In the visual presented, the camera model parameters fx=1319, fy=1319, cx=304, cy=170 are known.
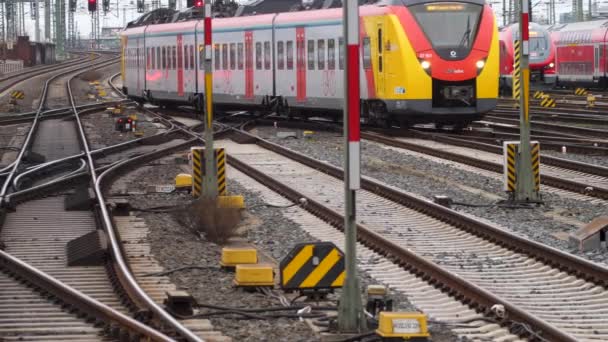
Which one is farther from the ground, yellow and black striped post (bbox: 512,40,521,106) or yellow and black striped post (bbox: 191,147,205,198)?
yellow and black striped post (bbox: 512,40,521,106)

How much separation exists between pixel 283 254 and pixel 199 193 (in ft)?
16.5

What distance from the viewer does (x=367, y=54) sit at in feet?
93.9

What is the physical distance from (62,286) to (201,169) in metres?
7.34

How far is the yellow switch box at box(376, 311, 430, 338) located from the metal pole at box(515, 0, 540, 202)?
895 centimetres

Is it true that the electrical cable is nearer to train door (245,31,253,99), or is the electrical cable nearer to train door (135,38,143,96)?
train door (245,31,253,99)

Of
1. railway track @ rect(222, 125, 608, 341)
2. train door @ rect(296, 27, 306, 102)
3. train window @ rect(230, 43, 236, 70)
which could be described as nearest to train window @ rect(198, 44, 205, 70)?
train window @ rect(230, 43, 236, 70)

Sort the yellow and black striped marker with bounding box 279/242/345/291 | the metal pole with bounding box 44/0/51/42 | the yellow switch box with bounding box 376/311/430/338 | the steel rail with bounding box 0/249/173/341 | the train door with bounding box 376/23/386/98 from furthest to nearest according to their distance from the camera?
1. the metal pole with bounding box 44/0/51/42
2. the train door with bounding box 376/23/386/98
3. the yellow and black striped marker with bounding box 279/242/345/291
4. the steel rail with bounding box 0/249/173/341
5. the yellow switch box with bounding box 376/311/430/338

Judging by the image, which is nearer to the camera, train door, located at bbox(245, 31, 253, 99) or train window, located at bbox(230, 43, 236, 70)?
train door, located at bbox(245, 31, 253, 99)

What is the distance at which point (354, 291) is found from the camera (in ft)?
30.7

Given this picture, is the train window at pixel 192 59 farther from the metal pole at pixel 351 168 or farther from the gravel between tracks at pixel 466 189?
the metal pole at pixel 351 168

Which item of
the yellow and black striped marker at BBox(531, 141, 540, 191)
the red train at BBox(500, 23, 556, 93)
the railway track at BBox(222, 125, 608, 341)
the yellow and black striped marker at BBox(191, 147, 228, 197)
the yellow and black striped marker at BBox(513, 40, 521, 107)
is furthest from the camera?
the red train at BBox(500, 23, 556, 93)

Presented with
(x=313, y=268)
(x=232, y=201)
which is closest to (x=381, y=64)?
(x=232, y=201)

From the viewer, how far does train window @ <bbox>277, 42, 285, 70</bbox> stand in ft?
111

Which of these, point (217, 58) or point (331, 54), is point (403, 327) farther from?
point (217, 58)
